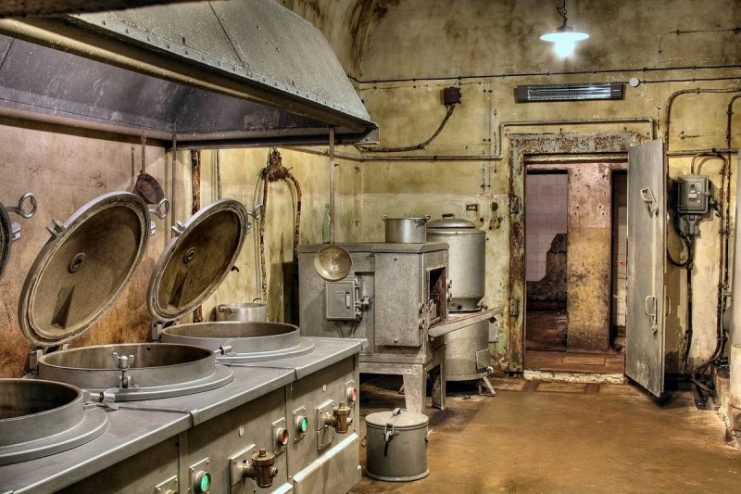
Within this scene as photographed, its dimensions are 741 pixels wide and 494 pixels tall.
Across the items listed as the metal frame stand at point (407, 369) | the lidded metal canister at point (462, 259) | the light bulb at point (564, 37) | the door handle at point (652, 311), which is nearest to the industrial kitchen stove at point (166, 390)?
the metal frame stand at point (407, 369)

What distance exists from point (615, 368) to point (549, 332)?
2314 mm

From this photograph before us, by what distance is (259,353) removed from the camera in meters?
3.38

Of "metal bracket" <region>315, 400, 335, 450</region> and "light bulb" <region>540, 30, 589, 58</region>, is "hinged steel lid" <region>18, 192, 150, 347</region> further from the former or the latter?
"light bulb" <region>540, 30, 589, 58</region>

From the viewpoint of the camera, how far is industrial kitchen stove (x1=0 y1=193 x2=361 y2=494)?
2152 mm

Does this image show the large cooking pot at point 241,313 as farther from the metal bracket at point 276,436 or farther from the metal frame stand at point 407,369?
the metal bracket at point 276,436

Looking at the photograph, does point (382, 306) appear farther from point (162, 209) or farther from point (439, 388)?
point (162, 209)

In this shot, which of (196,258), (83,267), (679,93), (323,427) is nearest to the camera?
(83,267)

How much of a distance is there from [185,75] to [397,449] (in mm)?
2972

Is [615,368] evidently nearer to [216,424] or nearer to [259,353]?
[259,353]

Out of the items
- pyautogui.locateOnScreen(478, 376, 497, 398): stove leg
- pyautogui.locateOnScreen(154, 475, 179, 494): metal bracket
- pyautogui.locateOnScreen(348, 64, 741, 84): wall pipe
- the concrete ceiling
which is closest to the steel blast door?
pyautogui.locateOnScreen(348, 64, 741, 84): wall pipe

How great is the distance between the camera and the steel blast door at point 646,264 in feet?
21.1

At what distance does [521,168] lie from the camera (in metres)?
7.51

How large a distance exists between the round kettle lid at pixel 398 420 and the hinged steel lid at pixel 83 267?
2.04 meters

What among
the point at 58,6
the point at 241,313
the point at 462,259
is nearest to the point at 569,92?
→ the point at 462,259
